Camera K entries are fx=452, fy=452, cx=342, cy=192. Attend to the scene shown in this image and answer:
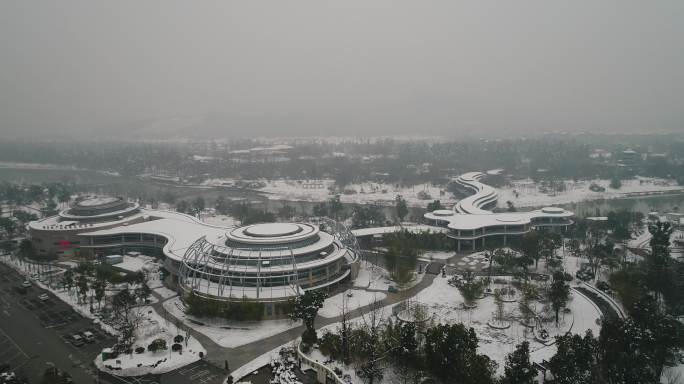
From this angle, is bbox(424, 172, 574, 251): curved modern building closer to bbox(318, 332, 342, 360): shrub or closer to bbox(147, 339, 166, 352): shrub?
bbox(318, 332, 342, 360): shrub

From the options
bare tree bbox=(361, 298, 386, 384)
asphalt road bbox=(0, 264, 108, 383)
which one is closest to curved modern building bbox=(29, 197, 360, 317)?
asphalt road bbox=(0, 264, 108, 383)

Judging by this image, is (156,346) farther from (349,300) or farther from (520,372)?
(520,372)

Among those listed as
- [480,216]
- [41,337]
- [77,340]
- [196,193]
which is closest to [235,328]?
[77,340]

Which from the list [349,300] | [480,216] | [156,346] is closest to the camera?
[156,346]

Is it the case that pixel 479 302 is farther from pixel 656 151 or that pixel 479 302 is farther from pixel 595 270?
pixel 656 151

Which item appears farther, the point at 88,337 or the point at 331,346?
the point at 88,337

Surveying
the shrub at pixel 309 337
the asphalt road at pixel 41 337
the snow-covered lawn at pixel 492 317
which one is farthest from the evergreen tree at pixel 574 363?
the asphalt road at pixel 41 337

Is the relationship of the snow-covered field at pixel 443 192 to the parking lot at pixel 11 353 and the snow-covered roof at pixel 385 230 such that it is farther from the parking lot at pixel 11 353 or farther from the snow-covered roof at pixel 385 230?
the parking lot at pixel 11 353

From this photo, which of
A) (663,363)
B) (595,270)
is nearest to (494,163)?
(595,270)
